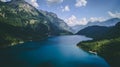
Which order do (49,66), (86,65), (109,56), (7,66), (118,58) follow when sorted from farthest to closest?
(109,56) < (118,58) < (86,65) < (49,66) < (7,66)

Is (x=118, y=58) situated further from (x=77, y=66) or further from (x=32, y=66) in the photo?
(x=32, y=66)

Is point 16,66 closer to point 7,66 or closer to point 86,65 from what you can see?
point 7,66

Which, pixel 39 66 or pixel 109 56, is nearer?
pixel 39 66

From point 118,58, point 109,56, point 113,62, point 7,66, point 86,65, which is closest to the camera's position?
point 7,66

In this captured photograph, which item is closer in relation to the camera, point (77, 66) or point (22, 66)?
point (22, 66)

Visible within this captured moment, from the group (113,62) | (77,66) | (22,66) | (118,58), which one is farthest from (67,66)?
(118,58)

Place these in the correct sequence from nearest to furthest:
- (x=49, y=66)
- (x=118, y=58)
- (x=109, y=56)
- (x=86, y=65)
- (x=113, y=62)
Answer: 1. (x=49, y=66)
2. (x=86, y=65)
3. (x=113, y=62)
4. (x=118, y=58)
5. (x=109, y=56)

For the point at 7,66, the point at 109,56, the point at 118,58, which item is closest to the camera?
the point at 7,66

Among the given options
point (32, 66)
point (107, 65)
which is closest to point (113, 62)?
point (107, 65)
